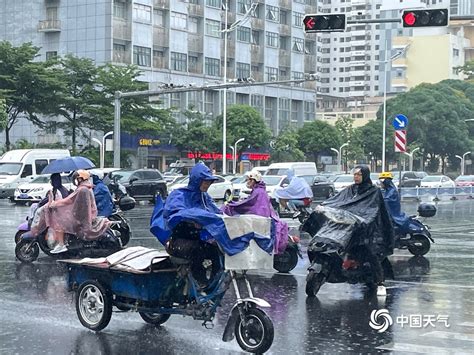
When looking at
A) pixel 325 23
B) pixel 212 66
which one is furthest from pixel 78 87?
pixel 325 23

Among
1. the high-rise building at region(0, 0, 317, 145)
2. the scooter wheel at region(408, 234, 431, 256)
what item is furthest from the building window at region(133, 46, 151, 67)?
the scooter wheel at region(408, 234, 431, 256)

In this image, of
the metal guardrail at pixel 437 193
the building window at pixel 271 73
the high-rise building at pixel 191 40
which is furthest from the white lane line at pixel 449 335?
the building window at pixel 271 73

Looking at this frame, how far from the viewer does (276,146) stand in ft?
244

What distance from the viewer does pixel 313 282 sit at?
429 inches

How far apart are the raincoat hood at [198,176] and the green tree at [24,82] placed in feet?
136

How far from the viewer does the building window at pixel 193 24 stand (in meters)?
71.9

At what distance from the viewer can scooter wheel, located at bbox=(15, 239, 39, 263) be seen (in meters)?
14.7

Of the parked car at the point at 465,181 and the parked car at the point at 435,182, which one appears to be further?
the parked car at the point at 465,181

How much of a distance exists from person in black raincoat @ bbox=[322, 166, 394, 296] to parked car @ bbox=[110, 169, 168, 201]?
27.3 m

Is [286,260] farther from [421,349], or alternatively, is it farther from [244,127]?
[244,127]

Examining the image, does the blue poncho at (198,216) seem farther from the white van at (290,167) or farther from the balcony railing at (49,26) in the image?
the balcony railing at (49,26)

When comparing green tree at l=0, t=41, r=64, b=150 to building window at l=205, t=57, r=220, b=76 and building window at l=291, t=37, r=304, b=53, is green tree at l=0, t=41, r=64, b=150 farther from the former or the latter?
building window at l=291, t=37, r=304, b=53

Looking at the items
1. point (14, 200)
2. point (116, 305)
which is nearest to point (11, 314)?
point (116, 305)

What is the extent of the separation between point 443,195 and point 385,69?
62018 mm
